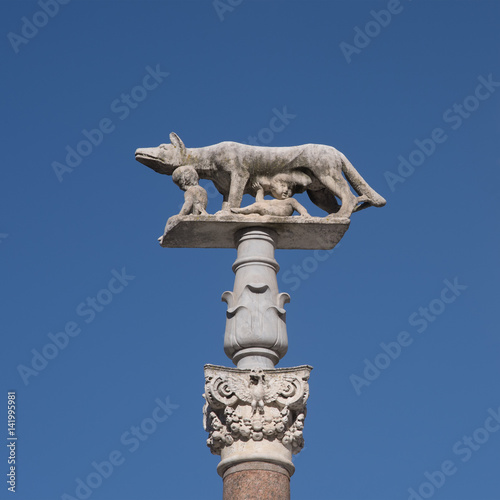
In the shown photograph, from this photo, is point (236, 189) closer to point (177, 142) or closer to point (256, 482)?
point (177, 142)

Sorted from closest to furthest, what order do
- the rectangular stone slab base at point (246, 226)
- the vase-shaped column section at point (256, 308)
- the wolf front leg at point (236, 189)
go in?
the vase-shaped column section at point (256, 308)
the rectangular stone slab base at point (246, 226)
the wolf front leg at point (236, 189)

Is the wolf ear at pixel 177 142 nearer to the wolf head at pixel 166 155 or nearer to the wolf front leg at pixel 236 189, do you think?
the wolf head at pixel 166 155

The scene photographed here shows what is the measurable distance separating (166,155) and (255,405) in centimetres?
452

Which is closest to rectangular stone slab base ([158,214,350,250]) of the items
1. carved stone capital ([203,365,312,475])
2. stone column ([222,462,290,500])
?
carved stone capital ([203,365,312,475])

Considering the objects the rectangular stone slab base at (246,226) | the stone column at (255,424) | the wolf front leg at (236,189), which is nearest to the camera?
the stone column at (255,424)

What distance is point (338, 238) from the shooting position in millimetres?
15000

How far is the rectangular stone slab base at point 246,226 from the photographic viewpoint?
14.5 m

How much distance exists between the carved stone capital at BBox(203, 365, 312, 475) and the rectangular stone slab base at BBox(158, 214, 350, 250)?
8.38 feet

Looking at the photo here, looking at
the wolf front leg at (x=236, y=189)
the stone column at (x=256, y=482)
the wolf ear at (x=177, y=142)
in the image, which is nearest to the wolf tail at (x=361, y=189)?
the wolf front leg at (x=236, y=189)

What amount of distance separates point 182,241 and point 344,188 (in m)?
2.65

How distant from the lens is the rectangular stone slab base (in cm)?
1452

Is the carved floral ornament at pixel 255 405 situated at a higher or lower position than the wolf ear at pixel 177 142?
lower

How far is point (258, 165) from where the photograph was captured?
1509cm

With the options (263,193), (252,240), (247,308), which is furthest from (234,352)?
(263,193)
